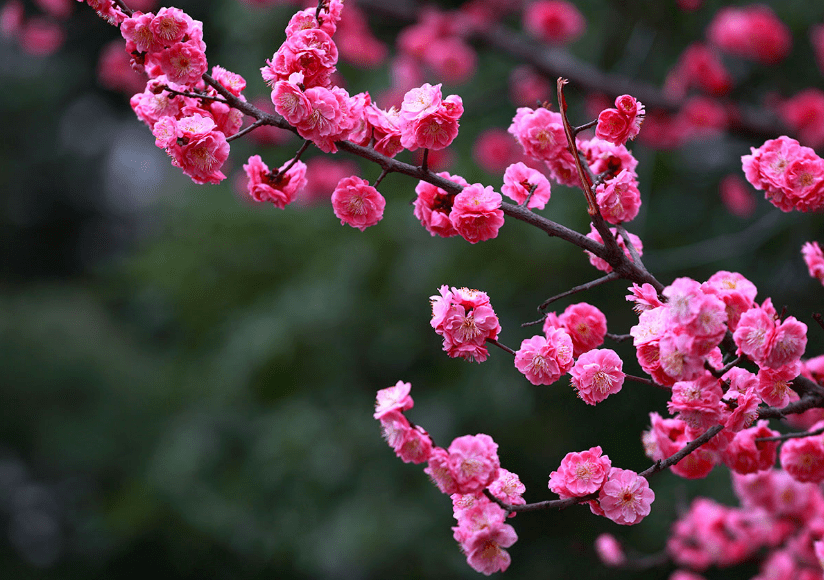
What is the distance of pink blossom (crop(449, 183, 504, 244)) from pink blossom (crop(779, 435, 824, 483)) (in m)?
0.62

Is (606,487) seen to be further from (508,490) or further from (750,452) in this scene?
(750,452)

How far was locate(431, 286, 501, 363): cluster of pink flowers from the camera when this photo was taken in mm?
887

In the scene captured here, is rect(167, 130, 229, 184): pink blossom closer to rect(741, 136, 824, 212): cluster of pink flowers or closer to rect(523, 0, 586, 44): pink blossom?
rect(741, 136, 824, 212): cluster of pink flowers

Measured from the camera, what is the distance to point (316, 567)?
3232mm

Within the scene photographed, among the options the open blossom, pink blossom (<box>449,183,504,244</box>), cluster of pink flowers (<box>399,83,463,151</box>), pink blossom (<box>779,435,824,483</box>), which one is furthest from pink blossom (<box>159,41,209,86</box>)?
pink blossom (<box>779,435,824,483</box>)

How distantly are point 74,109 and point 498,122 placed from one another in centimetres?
850

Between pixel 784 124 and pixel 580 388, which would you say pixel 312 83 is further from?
pixel 784 124

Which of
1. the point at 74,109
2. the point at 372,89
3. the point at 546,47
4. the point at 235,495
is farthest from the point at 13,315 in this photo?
the point at 74,109

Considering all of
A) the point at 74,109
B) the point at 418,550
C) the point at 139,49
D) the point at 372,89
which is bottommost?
the point at 74,109

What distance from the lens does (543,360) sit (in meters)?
0.91

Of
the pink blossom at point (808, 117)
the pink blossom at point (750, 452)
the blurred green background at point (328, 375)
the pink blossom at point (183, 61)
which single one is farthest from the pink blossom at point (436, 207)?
the pink blossom at point (808, 117)

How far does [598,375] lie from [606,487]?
0.14 metres

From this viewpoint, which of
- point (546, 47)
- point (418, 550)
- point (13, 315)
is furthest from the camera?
point (13, 315)

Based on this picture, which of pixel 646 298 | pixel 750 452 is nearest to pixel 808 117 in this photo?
pixel 750 452
